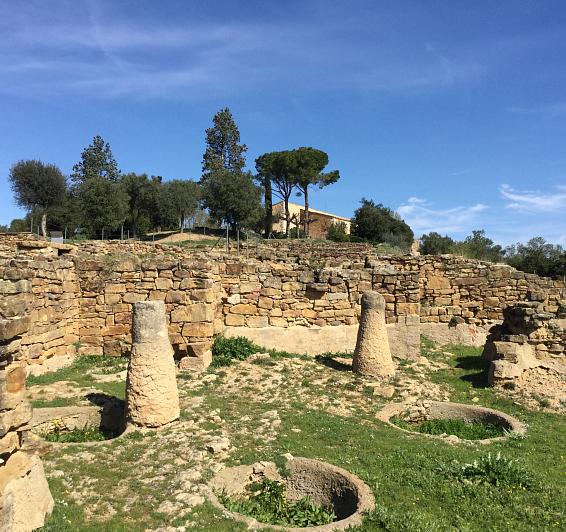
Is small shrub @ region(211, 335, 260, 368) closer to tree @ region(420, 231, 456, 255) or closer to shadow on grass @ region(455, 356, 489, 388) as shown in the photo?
shadow on grass @ region(455, 356, 489, 388)

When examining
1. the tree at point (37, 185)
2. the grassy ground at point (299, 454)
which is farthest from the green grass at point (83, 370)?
the tree at point (37, 185)

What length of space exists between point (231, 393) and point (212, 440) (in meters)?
2.26

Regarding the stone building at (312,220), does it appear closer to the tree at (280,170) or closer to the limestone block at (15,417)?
the tree at (280,170)

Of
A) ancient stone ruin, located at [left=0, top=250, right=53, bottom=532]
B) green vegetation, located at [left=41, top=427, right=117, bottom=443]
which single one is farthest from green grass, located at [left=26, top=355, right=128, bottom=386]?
ancient stone ruin, located at [left=0, top=250, right=53, bottom=532]

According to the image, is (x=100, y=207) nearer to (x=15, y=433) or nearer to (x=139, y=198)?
(x=139, y=198)

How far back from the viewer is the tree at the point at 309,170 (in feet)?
175

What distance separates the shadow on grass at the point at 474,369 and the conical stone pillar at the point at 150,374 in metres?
7.01

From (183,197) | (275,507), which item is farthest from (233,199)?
(275,507)

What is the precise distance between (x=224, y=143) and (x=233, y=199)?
54.8 ft

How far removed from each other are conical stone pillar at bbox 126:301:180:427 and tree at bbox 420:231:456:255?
44.7 m

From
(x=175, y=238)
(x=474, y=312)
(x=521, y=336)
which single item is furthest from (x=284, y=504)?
(x=175, y=238)

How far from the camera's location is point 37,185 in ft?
122

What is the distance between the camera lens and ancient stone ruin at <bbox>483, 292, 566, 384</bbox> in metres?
10.4

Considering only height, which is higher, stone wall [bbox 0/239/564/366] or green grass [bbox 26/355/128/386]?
stone wall [bbox 0/239/564/366]
